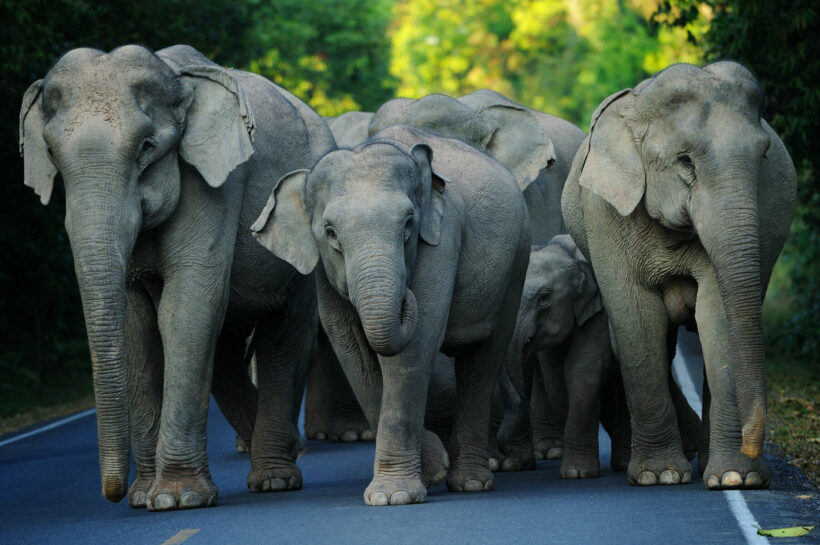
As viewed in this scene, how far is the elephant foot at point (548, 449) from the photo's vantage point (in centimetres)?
1301

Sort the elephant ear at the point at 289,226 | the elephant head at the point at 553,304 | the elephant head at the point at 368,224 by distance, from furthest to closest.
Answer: the elephant head at the point at 553,304 → the elephant ear at the point at 289,226 → the elephant head at the point at 368,224

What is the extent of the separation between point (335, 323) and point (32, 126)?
2.25 metres

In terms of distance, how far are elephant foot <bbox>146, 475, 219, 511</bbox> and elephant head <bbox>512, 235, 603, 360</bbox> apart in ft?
9.99

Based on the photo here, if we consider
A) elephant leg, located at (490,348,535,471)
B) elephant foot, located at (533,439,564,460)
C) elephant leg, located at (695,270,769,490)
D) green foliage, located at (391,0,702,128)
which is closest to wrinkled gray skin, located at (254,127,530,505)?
elephant leg, located at (490,348,535,471)

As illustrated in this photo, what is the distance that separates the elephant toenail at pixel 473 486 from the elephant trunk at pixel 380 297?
1.54 m

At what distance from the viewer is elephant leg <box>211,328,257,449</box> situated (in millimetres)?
12016

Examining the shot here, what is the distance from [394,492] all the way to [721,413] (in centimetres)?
207

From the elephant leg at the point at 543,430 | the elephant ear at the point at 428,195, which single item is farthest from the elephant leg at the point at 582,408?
the elephant ear at the point at 428,195

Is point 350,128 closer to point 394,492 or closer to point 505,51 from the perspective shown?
point 394,492

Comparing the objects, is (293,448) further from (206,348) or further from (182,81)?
(182,81)

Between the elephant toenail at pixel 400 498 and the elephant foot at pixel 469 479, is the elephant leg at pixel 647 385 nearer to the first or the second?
the elephant foot at pixel 469 479

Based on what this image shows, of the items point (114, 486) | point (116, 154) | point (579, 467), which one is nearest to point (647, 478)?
point (579, 467)

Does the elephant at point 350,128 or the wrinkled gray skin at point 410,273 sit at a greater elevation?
the elephant at point 350,128

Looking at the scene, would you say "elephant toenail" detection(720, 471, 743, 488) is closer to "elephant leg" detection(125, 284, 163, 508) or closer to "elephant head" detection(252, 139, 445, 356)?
"elephant head" detection(252, 139, 445, 356)
